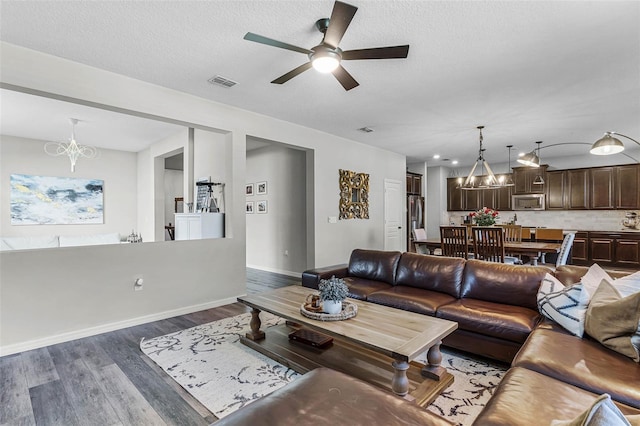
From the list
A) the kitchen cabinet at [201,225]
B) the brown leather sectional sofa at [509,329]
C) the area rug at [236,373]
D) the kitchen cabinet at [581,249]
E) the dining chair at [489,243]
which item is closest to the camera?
the brown leather sectional sofa at [509,329]

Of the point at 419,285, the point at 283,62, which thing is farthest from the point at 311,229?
the point at 283,62

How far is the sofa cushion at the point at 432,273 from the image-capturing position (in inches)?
128

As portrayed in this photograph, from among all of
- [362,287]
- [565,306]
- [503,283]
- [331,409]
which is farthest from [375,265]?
[331,409]

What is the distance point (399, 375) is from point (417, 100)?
340cm

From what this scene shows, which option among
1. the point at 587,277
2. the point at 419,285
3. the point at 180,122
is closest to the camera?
the point at 587,277

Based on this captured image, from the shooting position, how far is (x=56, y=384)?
2.33 meters

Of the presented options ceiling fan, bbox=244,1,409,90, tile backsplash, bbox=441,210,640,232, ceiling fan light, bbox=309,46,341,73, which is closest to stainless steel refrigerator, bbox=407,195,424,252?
tile backsplash, bbox=441,210,640,232

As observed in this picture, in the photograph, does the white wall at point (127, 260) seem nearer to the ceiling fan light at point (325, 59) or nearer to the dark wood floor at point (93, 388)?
the dark wood floor at point (93, 388)

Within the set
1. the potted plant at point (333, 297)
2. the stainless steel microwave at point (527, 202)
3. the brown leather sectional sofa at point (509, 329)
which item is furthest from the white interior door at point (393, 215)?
the potted plant at point (333, 297)

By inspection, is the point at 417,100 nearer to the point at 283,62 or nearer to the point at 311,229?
the point at 283,62

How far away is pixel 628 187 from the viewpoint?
6.96 metres

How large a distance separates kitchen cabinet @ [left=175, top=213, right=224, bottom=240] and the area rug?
1454 mm

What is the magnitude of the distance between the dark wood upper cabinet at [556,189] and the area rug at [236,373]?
6985 mm

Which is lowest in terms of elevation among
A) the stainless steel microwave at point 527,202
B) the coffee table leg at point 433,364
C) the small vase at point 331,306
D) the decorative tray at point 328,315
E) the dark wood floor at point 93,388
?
the dark wood floor at point 93,388
